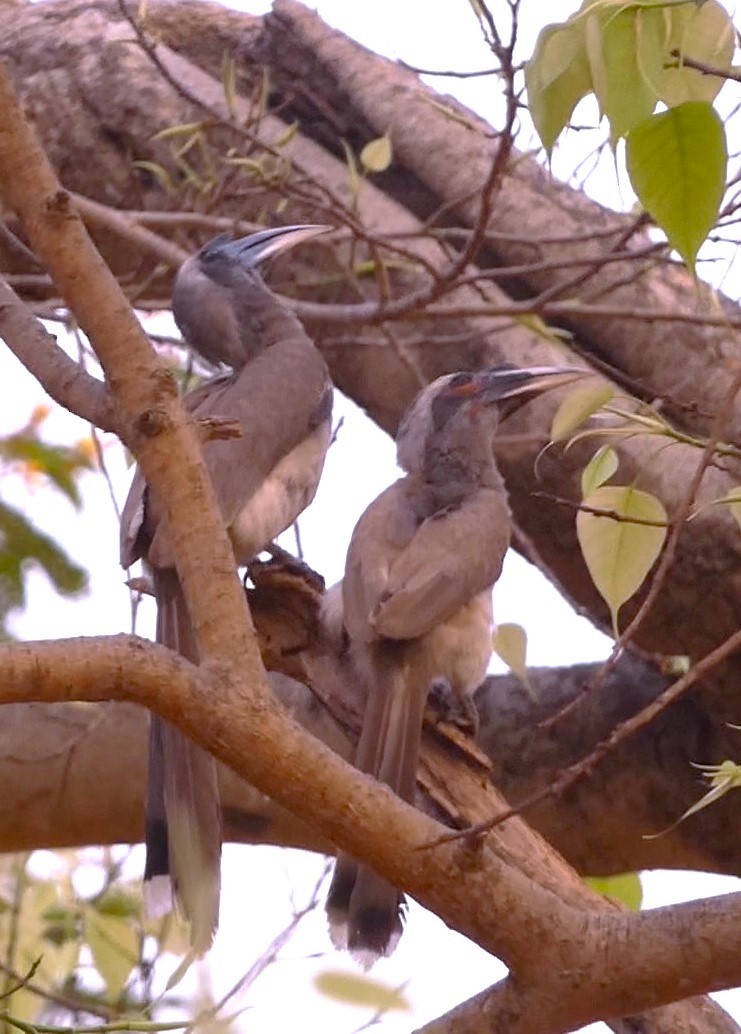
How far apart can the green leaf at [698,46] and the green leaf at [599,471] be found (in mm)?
448

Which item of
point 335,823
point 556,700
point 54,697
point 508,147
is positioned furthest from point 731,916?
point 556,700

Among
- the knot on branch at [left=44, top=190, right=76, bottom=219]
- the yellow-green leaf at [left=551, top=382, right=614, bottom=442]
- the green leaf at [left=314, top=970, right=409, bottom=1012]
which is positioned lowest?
the green leaf at [left=314, top=970, right=409, bottom=1012]

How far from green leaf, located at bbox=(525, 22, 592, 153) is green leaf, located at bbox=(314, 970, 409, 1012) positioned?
699mm

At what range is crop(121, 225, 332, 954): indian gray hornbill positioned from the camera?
2.32 m

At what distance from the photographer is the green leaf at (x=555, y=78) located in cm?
134

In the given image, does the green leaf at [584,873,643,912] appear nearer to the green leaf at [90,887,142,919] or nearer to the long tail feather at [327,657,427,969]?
the long tail feather at [327,657,427,969]

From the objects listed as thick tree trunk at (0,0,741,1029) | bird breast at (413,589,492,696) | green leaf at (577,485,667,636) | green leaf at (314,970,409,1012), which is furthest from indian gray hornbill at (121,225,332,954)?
green leaf at (314,970,409,1012)

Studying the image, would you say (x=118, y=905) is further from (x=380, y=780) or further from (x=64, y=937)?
(x=380, y=780)

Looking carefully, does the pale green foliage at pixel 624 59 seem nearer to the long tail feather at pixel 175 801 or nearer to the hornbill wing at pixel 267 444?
the long tail feather at pixel 175 801

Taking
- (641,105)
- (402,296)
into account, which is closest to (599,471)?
(641,105)

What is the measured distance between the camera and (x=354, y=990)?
903 millimetres

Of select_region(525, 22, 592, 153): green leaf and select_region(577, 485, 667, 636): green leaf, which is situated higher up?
select_region(525, 22, 592, 153): green leaf

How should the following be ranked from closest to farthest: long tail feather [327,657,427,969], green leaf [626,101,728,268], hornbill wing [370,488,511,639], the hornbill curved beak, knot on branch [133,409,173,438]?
green leaf [626,101,728,268] < knot on branch [133,409,173,438] < long tail feather [327,657,427,969] < hornbill wing [370,488,511,639] < the hornbill curved beak

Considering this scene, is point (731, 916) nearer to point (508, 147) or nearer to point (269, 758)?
point (269, 758)
